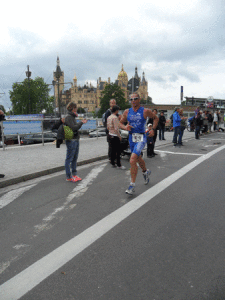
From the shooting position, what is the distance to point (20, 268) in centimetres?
274

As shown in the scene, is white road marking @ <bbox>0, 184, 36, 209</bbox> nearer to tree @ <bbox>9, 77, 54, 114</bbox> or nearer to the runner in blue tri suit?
the runner in blue tri suit

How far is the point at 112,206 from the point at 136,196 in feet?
2.35

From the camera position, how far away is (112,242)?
3256 mm

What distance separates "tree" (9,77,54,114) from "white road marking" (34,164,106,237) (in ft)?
206

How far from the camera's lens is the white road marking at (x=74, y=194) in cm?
380

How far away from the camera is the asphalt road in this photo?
243cm

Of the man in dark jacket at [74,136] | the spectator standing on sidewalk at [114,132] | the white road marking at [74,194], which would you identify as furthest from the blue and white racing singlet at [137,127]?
the spectator standing on sidewalk at [114,132]

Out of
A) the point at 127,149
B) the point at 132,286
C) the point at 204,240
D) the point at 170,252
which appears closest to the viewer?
the point at 132,286

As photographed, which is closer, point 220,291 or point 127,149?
point 220,291

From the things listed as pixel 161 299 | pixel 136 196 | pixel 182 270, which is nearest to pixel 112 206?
pixel 136 196

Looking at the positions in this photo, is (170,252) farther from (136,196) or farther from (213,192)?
(213,192)

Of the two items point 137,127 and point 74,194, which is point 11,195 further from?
point 137,127

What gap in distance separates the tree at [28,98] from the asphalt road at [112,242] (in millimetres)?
65234

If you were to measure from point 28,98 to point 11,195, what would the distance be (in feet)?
227
